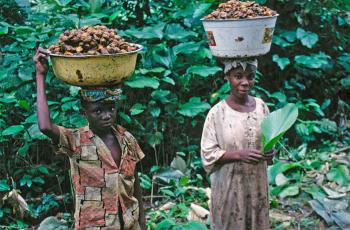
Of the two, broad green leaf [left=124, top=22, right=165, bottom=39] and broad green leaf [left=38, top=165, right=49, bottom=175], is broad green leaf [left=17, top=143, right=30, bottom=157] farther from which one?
broad green leaf [left=124, top=22, right=165, bottom=39]

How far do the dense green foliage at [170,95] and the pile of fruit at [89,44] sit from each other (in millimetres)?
1727

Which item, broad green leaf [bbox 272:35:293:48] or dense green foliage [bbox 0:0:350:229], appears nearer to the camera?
dense green foliage [bbox 0:0:350:229]

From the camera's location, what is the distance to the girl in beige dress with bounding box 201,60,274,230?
338 centimetres

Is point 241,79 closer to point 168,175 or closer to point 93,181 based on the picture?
point 93,181

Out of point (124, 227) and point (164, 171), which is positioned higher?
point (124, 227)

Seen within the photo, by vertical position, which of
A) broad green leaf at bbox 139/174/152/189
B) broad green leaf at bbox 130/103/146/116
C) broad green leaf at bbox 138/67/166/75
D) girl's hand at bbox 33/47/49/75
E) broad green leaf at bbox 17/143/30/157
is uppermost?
girl's hand at bbox 33/47/49/75

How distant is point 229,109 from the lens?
346 cm

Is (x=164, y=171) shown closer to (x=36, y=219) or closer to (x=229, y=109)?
(x=36, y=219)

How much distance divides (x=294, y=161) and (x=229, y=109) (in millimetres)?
2478

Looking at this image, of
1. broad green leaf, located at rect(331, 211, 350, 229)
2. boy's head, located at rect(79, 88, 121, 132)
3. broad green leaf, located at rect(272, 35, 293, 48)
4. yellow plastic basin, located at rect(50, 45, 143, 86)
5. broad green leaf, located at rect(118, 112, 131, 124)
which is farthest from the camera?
broad green leaf, located at rect(272, 35, 293, 48)

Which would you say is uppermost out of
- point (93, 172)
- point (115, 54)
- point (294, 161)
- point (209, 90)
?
point (115, 54)

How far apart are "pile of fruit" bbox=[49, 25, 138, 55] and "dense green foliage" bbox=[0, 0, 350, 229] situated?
1.73 metres

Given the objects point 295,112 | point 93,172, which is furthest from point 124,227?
point 295,112

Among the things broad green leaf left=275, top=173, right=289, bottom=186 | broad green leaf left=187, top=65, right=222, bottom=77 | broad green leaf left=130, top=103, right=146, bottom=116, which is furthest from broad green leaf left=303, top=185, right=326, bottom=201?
broad green leaf left=130, top=103, right=146, bottom=116
